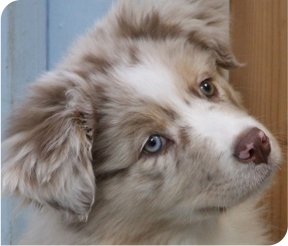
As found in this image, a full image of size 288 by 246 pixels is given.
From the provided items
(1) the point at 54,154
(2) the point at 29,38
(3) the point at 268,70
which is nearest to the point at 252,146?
(1) the point at 54,154

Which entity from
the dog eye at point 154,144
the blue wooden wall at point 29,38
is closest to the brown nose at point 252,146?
the dog eye at point 154,144

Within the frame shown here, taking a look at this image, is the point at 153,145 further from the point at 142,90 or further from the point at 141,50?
the point at 141,50

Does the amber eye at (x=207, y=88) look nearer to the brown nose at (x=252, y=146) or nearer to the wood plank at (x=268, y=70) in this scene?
the brown nose at (x=252, y=146)

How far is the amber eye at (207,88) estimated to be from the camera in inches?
79.9

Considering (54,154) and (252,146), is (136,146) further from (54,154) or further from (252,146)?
(252,146)

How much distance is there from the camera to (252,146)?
67.0 inches

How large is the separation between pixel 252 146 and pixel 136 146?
0.43 m

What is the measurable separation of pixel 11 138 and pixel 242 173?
824 mm

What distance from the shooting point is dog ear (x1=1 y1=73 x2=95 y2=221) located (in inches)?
69.6

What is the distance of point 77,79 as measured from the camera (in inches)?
77.6

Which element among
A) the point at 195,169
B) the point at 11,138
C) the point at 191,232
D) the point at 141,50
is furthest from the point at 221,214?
the point at 11,138

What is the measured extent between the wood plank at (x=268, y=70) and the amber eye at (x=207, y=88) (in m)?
0.54

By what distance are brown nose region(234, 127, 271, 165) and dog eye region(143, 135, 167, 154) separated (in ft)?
0.99

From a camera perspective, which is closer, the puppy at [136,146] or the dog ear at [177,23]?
the puppy at [136,146]
